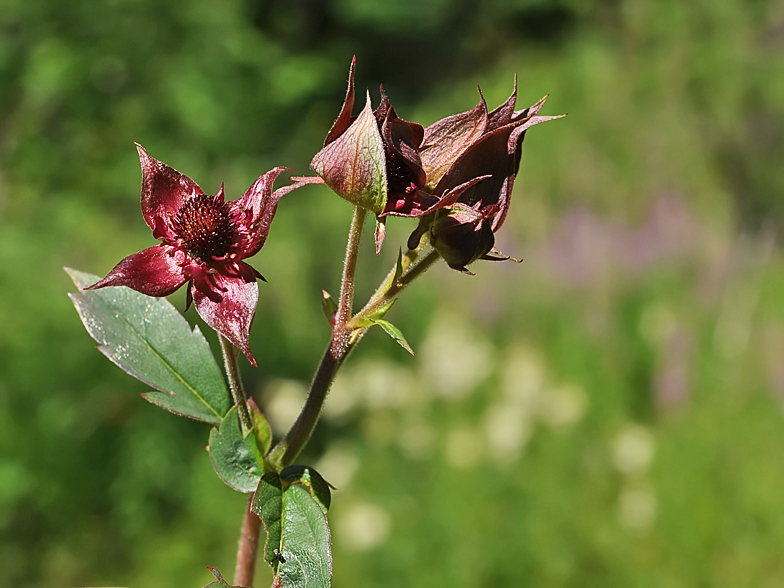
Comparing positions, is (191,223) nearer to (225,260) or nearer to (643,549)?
(225,260)

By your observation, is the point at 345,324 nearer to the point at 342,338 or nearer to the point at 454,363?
the point at 342,338

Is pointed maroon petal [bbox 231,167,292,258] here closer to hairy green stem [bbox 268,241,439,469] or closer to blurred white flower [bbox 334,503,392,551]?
hairy green stem [bbox 268,241,439,469]

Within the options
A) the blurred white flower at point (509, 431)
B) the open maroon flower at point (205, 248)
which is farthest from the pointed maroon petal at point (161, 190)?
the blurred white flower at point (509, 431)

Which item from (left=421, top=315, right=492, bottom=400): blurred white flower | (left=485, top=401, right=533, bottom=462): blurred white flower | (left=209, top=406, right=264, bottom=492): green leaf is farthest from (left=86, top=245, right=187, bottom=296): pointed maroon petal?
(left=421, top=315, right=492, bottom=400): blurred white flower

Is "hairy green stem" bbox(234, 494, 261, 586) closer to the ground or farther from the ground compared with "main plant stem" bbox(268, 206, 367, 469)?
closer to the ground

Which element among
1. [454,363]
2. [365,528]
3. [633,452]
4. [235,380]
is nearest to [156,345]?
[235,380]

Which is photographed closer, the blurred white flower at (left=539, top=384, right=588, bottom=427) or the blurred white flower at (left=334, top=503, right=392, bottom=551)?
the blurred white flower at (left=334, top=503, right=392, bottom=551)

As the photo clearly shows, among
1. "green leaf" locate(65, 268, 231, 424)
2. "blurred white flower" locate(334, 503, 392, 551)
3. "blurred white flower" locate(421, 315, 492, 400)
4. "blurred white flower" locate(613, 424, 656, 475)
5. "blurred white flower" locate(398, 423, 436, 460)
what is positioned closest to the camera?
"green leaf" locate(65, 268, 231, 424)
